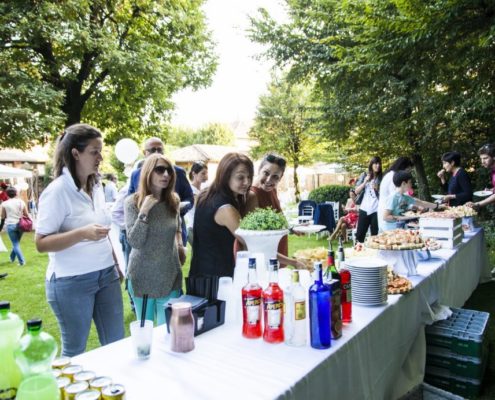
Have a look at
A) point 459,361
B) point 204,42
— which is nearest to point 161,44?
point 204,42

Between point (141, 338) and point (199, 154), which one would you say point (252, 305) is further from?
point (199, 154)

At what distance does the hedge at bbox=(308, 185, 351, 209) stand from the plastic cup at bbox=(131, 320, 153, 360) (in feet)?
32.8

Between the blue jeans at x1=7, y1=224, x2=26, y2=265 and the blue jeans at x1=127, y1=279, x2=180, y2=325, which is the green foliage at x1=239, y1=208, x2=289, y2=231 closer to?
the blue jeans at x1=127, y1=279, x2=180, y2=325

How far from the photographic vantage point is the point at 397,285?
2.16m

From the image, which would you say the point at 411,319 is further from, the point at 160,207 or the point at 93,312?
the point at 93,312

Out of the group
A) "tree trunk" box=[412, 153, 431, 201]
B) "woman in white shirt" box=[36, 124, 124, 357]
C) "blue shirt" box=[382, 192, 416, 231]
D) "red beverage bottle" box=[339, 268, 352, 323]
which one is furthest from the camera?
"tree trunk" box=[412, 153, 431, 201]

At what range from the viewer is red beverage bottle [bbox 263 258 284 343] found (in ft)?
4.65

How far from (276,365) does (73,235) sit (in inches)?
41.9

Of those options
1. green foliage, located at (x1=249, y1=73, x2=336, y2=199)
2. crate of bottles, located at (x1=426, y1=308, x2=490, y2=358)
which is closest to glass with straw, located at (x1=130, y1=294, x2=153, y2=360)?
crate of bottles, located at (x1=426, y1=308, x2=490, y2=358)

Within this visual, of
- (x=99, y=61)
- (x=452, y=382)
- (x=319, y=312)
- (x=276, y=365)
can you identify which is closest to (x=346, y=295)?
(x=319, y=312)

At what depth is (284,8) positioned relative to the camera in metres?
10.2

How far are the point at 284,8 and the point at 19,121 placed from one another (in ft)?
24.6

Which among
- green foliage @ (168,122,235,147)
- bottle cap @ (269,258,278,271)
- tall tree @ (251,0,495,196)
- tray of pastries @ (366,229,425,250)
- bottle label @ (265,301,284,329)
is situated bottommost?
bottle label @ (265,301,284,329)

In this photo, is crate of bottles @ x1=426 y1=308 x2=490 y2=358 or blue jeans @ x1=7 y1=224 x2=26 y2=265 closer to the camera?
crate of bottles @ x1=426 y1=308 x2=490 y2=358
